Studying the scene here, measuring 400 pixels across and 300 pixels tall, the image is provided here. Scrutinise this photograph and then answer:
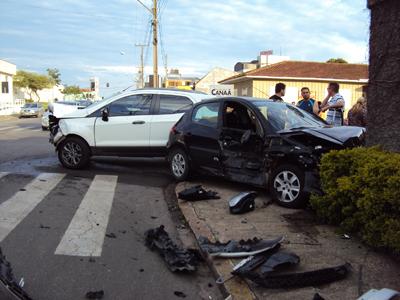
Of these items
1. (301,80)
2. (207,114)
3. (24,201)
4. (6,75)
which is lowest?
(24,201)

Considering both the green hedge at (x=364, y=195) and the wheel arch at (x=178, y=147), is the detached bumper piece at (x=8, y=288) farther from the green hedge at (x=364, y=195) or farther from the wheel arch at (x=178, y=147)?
the wheel arch at (x=178, y=147)

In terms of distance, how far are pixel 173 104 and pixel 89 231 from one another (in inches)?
188

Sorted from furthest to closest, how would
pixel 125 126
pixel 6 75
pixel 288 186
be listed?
pixel 6 75 → pixel 125 126 → pixel 288 186

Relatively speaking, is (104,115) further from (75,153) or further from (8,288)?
(8,288)

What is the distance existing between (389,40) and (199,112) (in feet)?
13.0

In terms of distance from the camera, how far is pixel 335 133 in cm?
679

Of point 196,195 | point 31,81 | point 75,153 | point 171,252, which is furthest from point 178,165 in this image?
point 31,81

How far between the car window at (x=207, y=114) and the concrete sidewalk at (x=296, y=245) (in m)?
1.37

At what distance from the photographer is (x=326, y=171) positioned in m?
5.62

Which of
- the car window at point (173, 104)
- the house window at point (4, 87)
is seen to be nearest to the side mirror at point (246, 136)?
the car window at point (173, 104)

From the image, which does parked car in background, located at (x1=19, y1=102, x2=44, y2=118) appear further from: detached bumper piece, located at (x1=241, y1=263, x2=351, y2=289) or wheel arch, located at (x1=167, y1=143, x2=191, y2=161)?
detached bumper piece, located at (x1=241, y1=263, x2=351, y2=289)

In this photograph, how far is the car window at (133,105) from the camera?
10.2m

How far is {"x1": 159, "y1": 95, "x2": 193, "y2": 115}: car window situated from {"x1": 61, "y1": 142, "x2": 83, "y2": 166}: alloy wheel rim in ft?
6.28

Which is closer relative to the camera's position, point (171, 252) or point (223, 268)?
point (223, 268)
